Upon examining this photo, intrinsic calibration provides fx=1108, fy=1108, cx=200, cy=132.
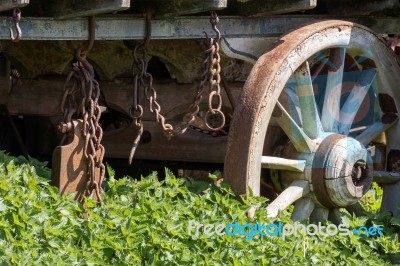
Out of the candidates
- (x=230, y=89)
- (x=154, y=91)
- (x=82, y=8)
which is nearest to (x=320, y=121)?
(x=230, y=89)

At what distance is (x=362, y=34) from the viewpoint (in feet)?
21.6

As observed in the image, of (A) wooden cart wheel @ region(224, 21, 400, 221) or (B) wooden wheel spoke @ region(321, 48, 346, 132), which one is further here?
(B) wooden wheel spoke @ region(321, 48, 346, 132)

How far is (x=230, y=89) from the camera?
702 centimetres

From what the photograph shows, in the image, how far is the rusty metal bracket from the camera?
546cm

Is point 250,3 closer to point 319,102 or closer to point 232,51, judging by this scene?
point 232,51

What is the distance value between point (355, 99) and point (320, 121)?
392mm

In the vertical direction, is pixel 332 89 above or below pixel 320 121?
above

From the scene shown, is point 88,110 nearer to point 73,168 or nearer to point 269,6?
point 73,168

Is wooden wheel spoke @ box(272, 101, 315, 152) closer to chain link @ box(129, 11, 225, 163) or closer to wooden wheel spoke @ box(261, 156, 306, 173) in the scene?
wooden wheel spoke @ box(261, 156, 306, 173)

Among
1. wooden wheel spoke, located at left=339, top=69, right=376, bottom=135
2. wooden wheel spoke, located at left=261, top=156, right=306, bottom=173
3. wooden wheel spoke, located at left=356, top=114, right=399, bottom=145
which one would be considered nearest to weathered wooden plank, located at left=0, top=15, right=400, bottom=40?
wooden wheel spoke, located at left=339, top=69, right=376, bottom=135

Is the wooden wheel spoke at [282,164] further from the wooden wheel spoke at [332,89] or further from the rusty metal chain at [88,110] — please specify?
the rusty metal chain at [88,110]

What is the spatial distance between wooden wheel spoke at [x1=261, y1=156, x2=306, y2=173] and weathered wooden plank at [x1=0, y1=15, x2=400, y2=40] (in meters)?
0.72

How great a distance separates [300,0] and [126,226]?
6.10ft

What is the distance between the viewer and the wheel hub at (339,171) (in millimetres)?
6285
